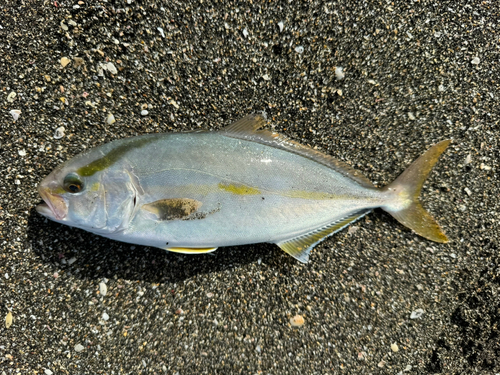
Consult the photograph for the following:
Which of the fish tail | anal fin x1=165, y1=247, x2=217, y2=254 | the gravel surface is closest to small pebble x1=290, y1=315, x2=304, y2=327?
the gravel surface

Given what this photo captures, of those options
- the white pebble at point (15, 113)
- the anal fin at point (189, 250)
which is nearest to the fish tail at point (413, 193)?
the anal fin at point (189, 250)

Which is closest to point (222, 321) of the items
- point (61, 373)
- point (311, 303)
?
point (311, 303)

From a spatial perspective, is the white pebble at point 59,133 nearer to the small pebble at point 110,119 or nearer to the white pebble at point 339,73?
the small pebble at point 110,119

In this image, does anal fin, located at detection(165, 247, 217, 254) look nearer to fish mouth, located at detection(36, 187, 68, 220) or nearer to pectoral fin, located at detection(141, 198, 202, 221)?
pectoral fin, located at detection(141, 198, 202, 221)

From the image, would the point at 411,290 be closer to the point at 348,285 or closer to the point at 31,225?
the point at 348,285

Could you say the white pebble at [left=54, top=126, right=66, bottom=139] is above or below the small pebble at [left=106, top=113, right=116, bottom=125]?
below

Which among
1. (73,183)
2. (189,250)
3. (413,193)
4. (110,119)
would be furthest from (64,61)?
(413,193)
